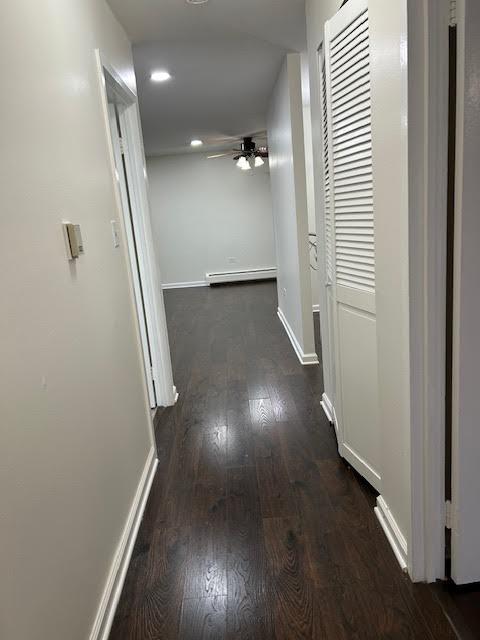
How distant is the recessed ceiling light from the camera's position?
358 cm

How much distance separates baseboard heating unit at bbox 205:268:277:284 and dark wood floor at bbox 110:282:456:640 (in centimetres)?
544

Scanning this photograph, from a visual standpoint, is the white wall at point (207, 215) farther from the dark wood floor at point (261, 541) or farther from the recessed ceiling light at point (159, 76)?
the dark wood floor at point (261, 541)

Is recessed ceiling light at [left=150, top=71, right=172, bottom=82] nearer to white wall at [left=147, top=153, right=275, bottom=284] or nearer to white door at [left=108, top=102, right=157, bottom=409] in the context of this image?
white door at [left=108, top=102, right=157, bottom=409]

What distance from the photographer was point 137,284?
10.1 ft

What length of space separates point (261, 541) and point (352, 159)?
5.26 ft

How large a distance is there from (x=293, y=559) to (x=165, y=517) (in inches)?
24.8

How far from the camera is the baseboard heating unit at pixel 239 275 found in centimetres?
876

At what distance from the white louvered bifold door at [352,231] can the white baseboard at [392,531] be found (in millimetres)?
136

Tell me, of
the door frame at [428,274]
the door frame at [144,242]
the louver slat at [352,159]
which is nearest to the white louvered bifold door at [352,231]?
the louver slat at [352,159]

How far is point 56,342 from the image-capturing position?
4.41 ft

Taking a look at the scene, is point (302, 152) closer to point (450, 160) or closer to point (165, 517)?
point (450, 160)

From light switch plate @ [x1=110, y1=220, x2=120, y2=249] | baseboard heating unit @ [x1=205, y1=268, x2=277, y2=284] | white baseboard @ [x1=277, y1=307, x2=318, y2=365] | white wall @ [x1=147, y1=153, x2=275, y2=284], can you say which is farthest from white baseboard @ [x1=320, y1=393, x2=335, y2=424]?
white wall @ [x1=147, y1=153, x2=275, y2=284]

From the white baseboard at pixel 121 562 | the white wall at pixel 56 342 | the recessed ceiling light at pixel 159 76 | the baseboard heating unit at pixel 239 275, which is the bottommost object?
the white baseboard at pixel 121 562

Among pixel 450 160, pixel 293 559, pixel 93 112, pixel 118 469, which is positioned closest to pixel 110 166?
pixel 93 112
